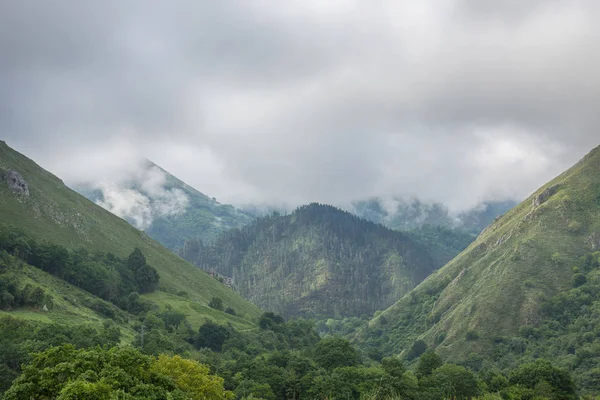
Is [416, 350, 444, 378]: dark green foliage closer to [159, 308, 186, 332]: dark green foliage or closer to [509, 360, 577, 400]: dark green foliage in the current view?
[509, 360, 577, 400]: dark green foliage

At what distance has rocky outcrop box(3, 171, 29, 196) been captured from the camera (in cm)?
18460

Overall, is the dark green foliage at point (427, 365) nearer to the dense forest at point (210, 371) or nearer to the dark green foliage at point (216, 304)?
the dense forest at point (210, 371)

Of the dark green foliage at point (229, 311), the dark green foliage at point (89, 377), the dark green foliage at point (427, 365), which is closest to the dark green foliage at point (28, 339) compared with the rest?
the dark green foliage at point (89, 377)

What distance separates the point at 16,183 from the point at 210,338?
106 meters

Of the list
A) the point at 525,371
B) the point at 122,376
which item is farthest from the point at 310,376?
the point at 122,376

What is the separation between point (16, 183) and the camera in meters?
186

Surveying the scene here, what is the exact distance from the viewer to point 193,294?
19875cm

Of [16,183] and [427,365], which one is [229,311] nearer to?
[427,365]

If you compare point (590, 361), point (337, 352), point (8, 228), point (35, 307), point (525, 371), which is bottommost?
point (35, 307)

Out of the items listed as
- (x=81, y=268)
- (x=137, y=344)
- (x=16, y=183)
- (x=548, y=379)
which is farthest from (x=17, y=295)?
(x=548, y=379)

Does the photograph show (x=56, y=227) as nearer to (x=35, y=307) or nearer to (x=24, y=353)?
(x=35, y=307)

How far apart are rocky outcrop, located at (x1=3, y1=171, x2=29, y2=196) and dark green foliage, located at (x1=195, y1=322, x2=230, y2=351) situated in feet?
324

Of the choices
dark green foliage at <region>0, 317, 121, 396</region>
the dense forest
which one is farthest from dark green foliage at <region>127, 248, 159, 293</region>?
dark green foliage at <region>0, 317, 121, 396</region>

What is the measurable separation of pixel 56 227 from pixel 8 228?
130ft
